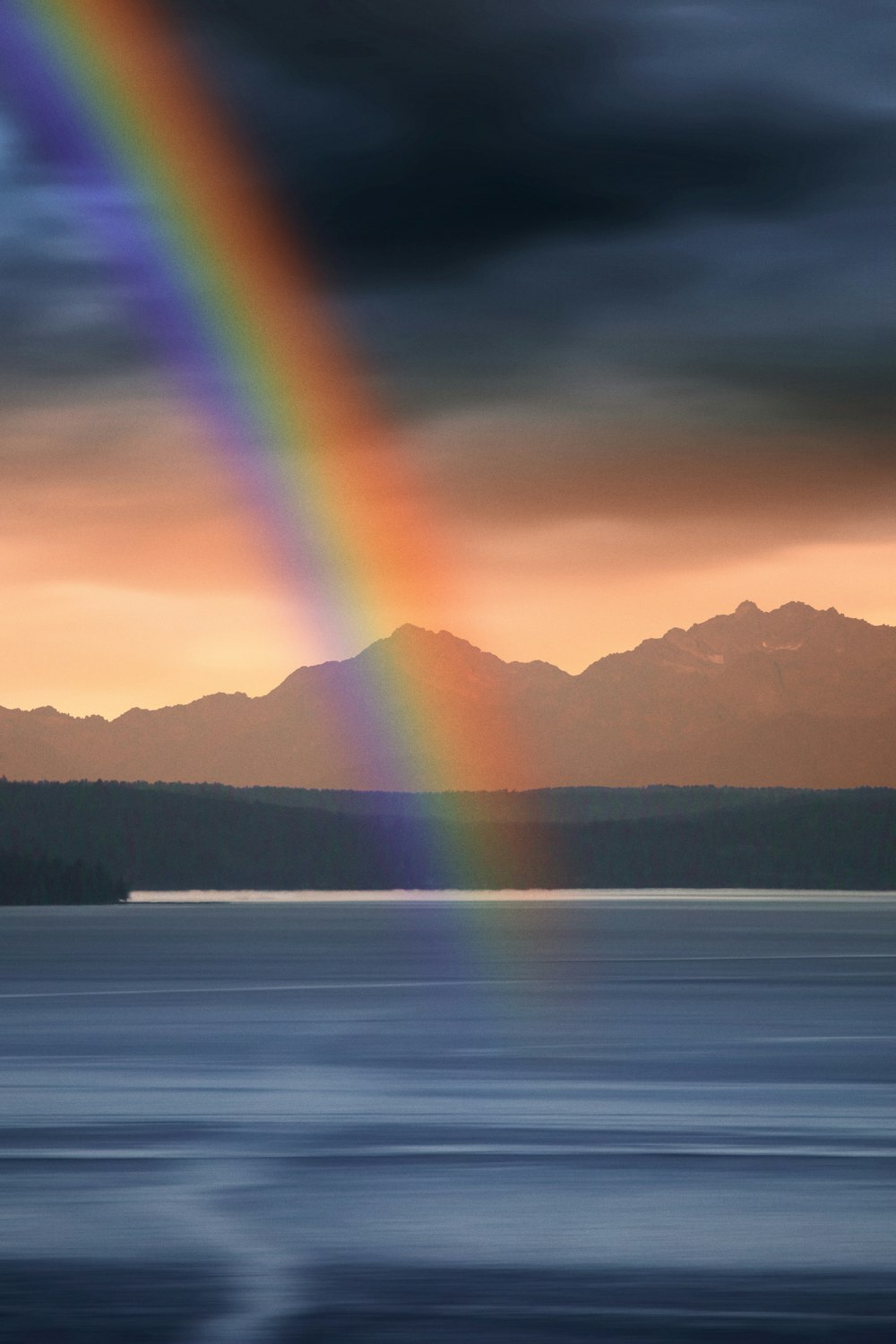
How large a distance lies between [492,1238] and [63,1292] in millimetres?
6042

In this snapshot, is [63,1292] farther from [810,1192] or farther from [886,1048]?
[886,1048]

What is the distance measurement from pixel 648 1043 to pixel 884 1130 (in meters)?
23.6

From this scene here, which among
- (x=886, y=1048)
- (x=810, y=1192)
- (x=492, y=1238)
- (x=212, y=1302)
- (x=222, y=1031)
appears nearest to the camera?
(x=212, y=1302)

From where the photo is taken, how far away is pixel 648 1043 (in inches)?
2598

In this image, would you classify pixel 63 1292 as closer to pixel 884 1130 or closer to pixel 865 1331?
pixel 865 1331

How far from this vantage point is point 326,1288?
26.9m

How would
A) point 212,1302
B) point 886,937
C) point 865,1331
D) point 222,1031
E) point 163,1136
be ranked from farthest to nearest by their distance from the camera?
point 886,937 → point 222,1031 → point 163,1136 → point 212,1302 → point 865,1331

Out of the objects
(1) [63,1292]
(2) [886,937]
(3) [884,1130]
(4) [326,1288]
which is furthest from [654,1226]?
(2) [886,937]

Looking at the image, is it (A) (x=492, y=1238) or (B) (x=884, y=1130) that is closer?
(A) (x=492, y=1238)

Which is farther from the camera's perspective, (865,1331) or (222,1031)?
(222,1031)

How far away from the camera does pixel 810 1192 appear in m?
34.1

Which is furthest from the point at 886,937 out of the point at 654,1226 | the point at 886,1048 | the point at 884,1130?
the point at 654,1226

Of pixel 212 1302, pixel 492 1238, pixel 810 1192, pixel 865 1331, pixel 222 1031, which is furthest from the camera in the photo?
pixel 222 1031

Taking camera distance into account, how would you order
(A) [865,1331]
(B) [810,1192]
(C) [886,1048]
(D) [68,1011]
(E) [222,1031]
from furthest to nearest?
(D) [68,1011], (E) [222,1031], (C) [886,1048], (B) [810,1192], (A) [865,1331]
